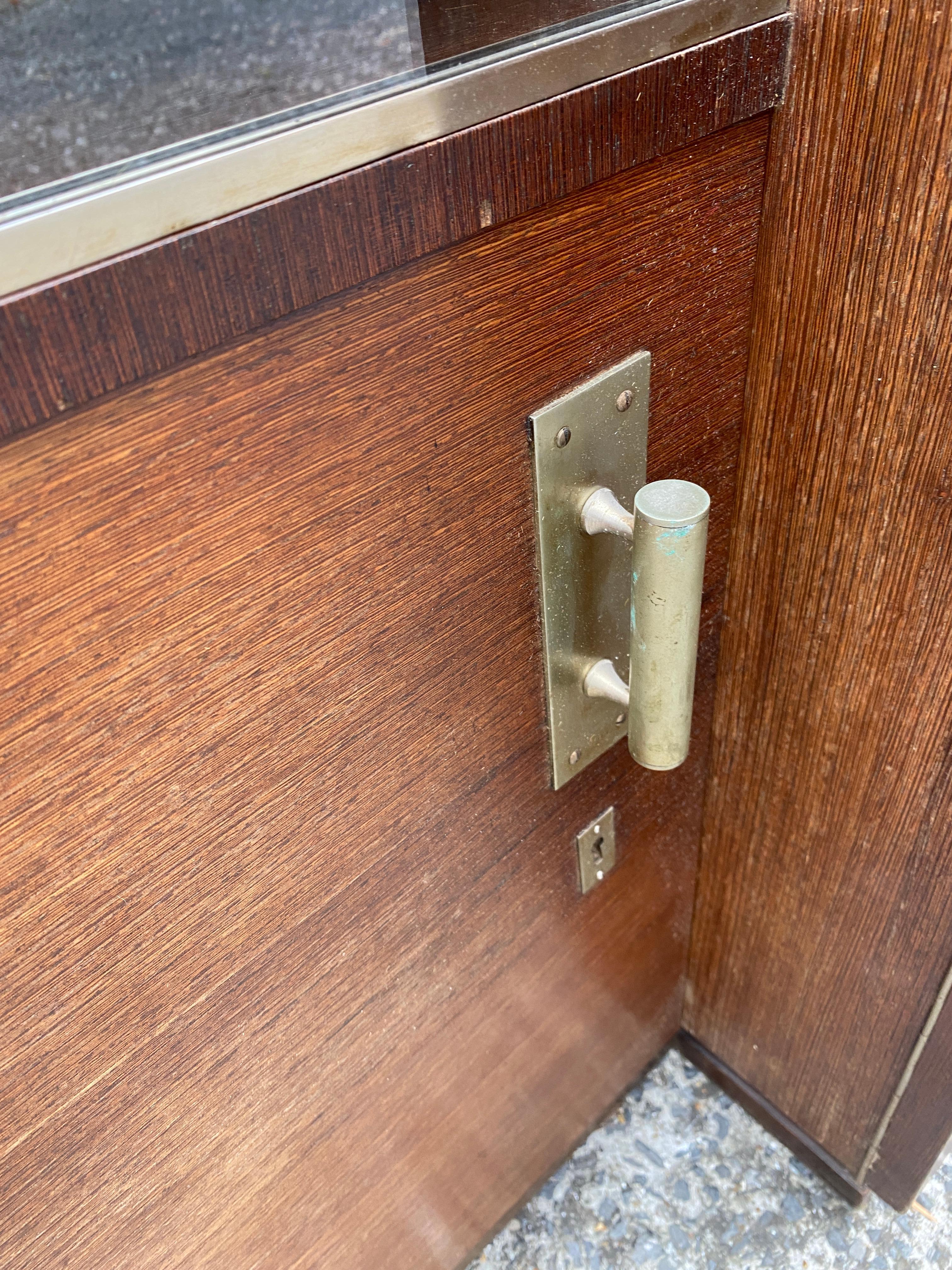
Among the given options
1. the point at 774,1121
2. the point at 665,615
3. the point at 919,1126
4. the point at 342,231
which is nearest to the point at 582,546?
the point at 665,615

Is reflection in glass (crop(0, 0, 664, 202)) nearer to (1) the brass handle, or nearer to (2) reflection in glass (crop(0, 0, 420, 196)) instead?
(2) reflection in glass (crop(0, 0, 420, 196))

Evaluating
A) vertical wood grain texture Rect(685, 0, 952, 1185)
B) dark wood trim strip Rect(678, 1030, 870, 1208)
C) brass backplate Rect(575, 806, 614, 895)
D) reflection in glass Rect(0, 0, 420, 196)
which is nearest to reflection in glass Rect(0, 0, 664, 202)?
reflection in glass Rect(0, 0, 420, 196)

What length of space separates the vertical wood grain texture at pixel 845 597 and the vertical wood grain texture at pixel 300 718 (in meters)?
0.03

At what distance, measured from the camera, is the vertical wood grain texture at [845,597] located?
0.42 meters

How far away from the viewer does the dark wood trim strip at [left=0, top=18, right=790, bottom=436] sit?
10.8 inches

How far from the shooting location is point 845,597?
1.80 ft

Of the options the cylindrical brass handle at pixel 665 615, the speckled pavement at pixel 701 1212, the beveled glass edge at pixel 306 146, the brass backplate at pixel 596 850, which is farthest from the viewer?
the speckled pavement at pixel 701 1212

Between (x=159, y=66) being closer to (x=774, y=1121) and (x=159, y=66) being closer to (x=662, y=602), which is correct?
(x=662, y=602)

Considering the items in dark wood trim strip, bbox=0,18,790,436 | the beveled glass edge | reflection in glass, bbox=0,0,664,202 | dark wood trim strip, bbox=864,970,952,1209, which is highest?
reflection in glass, bbox=0,0,664,202

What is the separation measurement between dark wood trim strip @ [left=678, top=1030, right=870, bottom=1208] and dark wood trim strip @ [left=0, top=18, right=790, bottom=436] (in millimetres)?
796

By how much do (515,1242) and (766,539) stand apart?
0.65 m

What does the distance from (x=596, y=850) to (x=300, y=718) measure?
318mm

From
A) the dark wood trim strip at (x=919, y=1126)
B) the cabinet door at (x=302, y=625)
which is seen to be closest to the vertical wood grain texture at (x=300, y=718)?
the cabinet door at (x=302, y=625)

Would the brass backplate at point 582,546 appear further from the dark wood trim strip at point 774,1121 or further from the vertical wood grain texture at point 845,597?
the dark wood trim strip at point 774,1121
